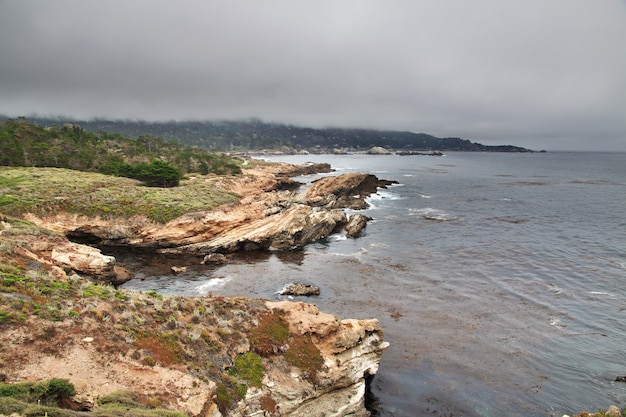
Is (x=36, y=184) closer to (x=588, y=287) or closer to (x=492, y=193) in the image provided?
(x=588, y=287)

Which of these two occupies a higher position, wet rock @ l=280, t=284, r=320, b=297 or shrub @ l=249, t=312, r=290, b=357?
shrub @ l=249, t=312, r=290, b=357

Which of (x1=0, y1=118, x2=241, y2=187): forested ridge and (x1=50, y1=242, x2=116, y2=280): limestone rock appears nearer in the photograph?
(x1=50, y1=242, x2=116, y2=280): limestone rock

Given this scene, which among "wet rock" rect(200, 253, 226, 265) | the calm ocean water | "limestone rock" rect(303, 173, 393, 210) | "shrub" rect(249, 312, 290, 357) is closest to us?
"shrub" rect(249, 312, 290, 357)

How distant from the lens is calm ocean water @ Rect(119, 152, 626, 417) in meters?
22.0

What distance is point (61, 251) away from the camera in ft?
103

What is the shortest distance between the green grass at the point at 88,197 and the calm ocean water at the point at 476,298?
40.8 feet

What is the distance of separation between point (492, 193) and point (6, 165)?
10618cm

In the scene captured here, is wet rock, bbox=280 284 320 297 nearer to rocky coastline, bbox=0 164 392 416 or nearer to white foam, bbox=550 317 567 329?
rocky coastline, bbox=0 164 392 416

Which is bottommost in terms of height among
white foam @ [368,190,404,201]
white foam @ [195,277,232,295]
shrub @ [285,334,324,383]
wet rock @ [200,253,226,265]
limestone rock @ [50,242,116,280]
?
white foam @ [195,277,232,295]

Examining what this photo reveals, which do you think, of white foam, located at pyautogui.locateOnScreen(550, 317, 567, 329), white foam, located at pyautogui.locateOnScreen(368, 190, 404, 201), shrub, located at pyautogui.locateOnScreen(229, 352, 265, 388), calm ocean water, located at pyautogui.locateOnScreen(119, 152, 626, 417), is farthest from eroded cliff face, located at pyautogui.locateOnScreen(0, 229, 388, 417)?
white foam, located at pyautogui.locateOnScreen(368, 190, 404, 201)

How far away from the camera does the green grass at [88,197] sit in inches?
1699

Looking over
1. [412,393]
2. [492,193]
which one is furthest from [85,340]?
[492,193]

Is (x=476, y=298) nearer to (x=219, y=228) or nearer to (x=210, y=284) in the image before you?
(x=210, y=284)

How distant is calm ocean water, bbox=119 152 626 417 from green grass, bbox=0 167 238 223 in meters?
12.4
